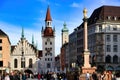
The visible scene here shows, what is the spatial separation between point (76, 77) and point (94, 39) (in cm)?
5412

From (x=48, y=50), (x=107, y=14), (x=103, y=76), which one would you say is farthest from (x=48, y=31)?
(x=103, y=76)

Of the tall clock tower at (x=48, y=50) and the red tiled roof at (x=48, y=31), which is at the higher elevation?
the red tiled roof at (x=48, y=31)

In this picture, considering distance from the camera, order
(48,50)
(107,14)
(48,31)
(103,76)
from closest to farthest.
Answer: (103,76) → (107,14) → (48,50) → (48,31)

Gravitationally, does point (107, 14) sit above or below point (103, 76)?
above

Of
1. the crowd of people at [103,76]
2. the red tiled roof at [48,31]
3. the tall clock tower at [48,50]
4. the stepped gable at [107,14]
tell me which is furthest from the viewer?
the red tiled roof at [48,31]

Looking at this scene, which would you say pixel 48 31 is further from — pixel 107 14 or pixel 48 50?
pixel 107 14

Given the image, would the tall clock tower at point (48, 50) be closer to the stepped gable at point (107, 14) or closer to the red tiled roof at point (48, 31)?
the red tiled roof at point (48, 31)

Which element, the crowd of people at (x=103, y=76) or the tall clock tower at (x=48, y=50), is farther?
the tall clock tower at (x=48, y=50)

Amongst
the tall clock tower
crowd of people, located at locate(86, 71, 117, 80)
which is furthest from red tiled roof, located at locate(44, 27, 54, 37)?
crowd of people, located at locate(86, 71, 117, 80)

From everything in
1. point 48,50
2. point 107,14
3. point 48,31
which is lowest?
point 48,50

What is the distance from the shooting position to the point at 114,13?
96812 mm

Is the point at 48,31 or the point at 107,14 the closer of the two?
the point at 107,14

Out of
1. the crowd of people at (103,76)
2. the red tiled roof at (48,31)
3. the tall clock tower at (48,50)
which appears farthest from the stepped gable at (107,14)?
the crowd of people at (103,76)

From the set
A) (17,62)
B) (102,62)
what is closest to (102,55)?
(102,62)
